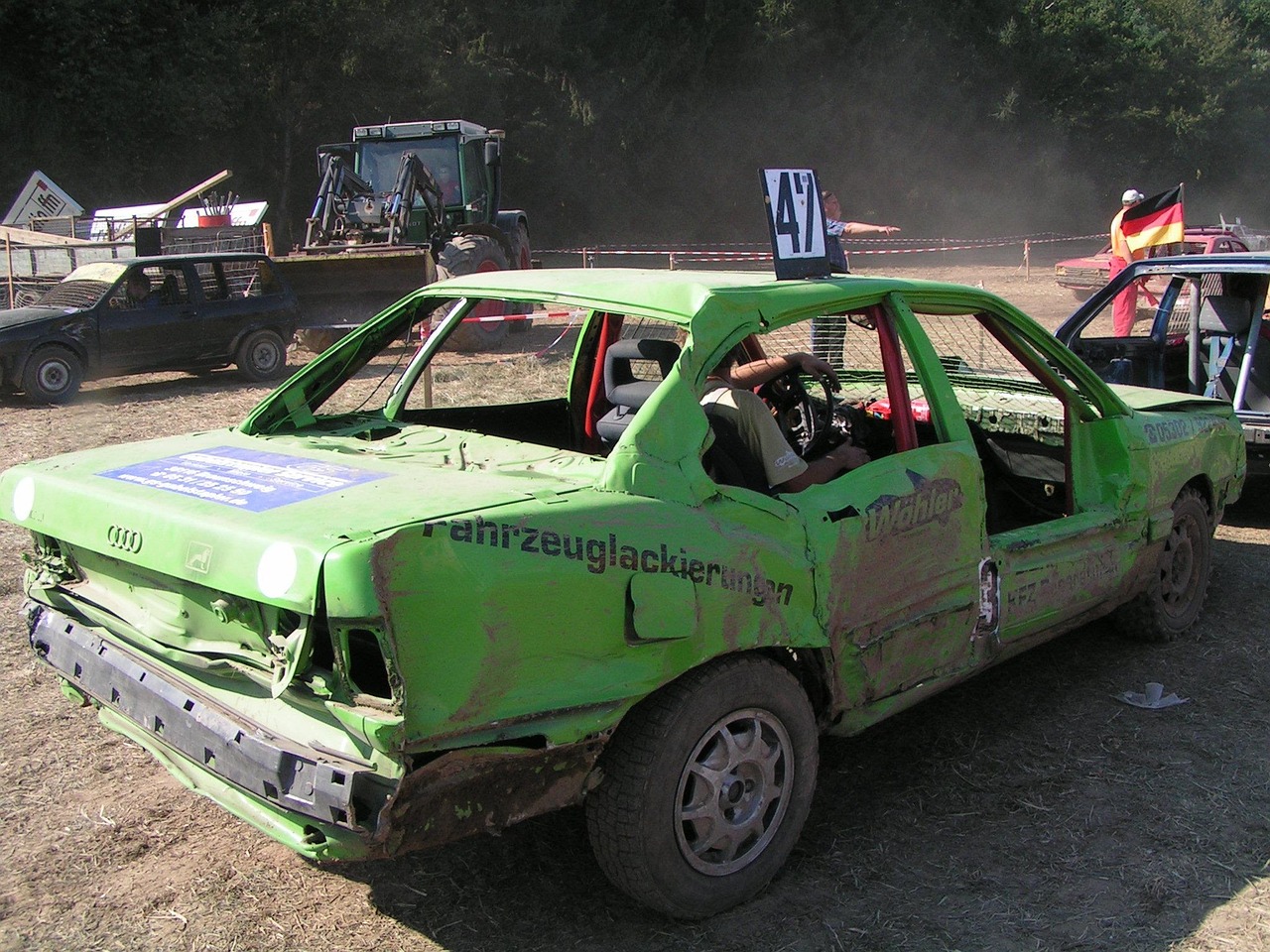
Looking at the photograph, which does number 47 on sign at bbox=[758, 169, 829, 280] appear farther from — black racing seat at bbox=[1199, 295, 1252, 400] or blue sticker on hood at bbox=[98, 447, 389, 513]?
black racing seat at bbox=[1199, 295, 1252, 400]

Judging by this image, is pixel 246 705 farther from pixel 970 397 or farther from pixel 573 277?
pixel 970 397

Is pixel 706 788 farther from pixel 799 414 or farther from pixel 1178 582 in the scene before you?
pixel 1178 582

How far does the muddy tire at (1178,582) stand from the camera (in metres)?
5.04

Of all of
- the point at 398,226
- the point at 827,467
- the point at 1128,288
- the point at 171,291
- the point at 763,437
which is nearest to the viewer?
the point at 763,437

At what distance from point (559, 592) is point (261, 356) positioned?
12.0 m

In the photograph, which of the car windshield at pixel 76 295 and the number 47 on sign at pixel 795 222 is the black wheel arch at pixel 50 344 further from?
the number 47 on sign at pixel 795 222

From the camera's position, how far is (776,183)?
3.95 m

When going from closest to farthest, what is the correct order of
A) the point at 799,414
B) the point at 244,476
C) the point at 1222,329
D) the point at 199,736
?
the point at 199,736 < the point at 244,476 < the point at 799,414 < the point at 1222,329

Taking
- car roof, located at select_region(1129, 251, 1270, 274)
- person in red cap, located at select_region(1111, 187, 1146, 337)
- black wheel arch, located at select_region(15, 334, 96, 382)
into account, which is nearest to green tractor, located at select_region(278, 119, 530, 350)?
black wheel arch, located at select_region(15, 334, 96, 382)

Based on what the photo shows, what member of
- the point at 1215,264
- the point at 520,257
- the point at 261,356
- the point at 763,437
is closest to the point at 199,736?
the point at 763,437

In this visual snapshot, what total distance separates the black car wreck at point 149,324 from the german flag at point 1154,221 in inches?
374

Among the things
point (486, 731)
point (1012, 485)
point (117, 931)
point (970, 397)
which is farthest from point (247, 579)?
point (970, 397)

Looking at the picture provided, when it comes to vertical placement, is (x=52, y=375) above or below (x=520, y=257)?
below

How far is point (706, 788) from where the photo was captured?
10.1ft
